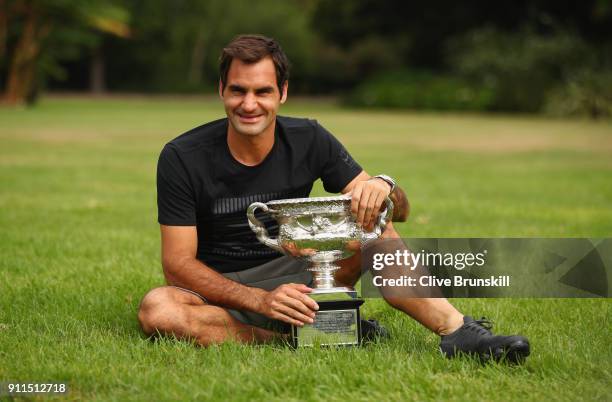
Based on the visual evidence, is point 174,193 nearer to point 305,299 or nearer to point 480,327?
point 305,299

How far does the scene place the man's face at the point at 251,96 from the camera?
379cm

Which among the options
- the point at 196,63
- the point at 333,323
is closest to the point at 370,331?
the point at 333,323

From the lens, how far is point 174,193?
12.6 ft

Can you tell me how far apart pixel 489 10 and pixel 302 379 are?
40157 millimetres

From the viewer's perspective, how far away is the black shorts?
157 inches

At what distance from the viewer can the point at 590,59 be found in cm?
3155

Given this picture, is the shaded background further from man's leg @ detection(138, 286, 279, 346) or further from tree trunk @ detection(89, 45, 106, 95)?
man's leg @ detection(138, 286, 279, 346)

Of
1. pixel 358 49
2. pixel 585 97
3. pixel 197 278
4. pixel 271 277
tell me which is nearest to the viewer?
pixel 197 278

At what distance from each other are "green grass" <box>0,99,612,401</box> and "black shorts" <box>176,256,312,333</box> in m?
0.24

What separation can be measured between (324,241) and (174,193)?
71cm

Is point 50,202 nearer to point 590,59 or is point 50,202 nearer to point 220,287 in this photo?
point 220,287

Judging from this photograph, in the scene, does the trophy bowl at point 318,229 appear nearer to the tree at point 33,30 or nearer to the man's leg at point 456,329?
the man's leg at point 456,329

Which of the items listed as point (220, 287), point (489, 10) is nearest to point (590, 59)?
point (489, 10)

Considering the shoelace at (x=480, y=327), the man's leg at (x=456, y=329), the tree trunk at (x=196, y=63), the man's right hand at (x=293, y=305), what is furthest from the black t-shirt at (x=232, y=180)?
the tree trunk at (x=196, y=63)
